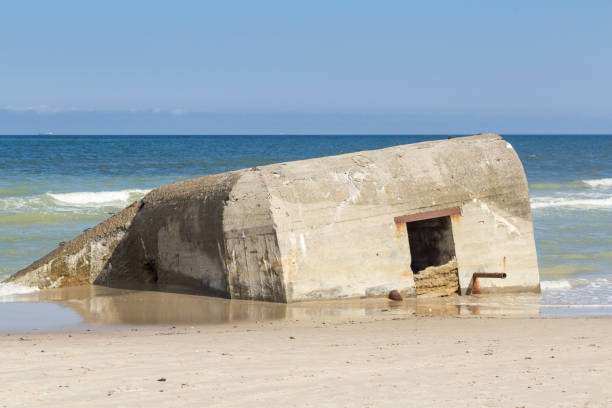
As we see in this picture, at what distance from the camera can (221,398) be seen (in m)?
3.73

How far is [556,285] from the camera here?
358 inches

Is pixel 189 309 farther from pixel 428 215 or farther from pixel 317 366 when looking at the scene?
pixel 317 366

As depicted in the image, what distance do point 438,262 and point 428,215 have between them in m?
0.80

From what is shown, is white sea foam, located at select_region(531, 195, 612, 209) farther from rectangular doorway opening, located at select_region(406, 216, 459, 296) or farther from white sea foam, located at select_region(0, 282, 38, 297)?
white sea foam, located at select_region(0, 282, 38, 297)

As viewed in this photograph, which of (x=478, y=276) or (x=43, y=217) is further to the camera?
(x=43, y=217)

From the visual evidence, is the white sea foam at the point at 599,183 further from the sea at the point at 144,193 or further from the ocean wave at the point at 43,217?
the ocean wave at the point at 43,217

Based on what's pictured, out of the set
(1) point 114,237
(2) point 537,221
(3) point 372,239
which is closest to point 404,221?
(3) point 372,239

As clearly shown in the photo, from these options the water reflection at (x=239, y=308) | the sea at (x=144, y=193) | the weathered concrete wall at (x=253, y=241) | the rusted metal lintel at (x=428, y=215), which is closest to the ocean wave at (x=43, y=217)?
the sea at (x=144, y=193)

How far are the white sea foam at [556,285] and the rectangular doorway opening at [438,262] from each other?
1598 millimetres

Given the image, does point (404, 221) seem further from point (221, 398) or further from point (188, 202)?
point (221, 398)

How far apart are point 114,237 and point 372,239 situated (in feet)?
10.3

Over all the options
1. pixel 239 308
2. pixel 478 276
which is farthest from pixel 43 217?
pixel 478 276

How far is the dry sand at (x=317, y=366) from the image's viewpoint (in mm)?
3732

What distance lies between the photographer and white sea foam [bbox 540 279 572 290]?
8945mm
